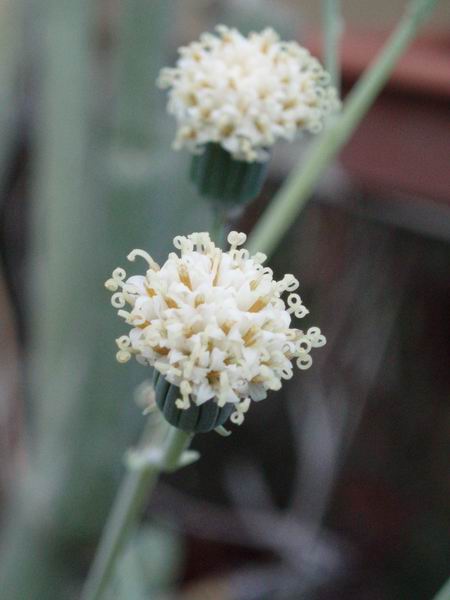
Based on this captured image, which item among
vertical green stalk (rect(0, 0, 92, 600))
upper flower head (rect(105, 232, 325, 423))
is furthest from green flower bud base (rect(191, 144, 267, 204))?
vertical green stalk (rect(0, 0, 92, 600))

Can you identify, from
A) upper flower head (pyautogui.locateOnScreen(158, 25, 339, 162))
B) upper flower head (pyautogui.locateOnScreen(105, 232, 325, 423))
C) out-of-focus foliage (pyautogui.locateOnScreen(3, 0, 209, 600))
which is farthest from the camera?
out-of-focus foliage (pyautogui.locateOnScreen(3, 0, 209, 600))

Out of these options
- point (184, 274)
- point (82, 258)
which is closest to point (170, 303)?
point (184, 274)

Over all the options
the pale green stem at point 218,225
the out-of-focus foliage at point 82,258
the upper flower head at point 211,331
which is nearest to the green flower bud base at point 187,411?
the upper flower head at point 211,331

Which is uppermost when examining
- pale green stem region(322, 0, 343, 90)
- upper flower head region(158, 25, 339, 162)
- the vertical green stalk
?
pale green stem region(322, 0, 343, 90)

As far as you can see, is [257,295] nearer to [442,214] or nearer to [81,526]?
[81,526]

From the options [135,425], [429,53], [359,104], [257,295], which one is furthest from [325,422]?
[257,295]

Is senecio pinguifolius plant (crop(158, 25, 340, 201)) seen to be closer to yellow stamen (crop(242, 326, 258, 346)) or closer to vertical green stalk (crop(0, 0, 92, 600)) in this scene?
yellow stamen (crop(242, 326, 258, 346))

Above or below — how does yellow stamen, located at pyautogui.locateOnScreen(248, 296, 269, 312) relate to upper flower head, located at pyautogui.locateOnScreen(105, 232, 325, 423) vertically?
above

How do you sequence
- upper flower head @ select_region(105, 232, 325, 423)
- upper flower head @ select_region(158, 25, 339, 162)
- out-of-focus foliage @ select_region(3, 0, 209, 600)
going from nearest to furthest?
1. upper flower head @ select_region(105, 232, 325, 423)
2. upper flower head @ select_region(158, 25, 339, 162)
3. out-of-focus foliage @ select_region(3, 0, 209, 600)

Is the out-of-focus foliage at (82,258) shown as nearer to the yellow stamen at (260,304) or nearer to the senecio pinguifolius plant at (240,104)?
the senecio pinguifolius plant at (240,104)
